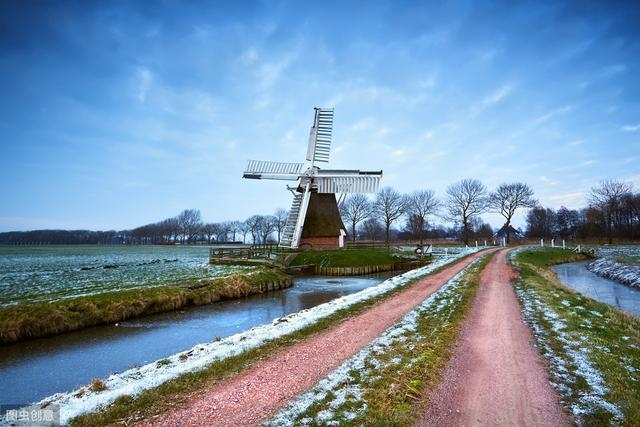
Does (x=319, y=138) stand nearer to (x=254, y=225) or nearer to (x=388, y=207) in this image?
(x=388, y=207)

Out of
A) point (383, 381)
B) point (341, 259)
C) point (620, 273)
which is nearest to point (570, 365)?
point (383, 381)

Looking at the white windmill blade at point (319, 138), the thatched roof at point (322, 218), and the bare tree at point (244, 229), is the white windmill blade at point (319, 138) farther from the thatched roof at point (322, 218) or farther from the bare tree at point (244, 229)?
the bare tree at point (244, 229)

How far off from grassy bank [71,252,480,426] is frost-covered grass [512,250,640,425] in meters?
5.31

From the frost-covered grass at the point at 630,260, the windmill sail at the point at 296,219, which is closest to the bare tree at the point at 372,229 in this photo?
the windmill sail at the point at 296,219

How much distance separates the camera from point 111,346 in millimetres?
9891

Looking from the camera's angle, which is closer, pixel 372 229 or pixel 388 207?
pixel 388 207

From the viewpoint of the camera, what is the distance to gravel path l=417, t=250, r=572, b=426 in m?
4.52

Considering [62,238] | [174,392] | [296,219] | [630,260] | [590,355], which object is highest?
[296,219]

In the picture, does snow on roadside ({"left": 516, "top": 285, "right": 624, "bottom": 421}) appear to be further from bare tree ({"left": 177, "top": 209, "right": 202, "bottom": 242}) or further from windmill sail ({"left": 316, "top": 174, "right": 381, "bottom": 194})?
bare tree ({"left": 177, "top": 209, "right": 202, "bottom": 242})

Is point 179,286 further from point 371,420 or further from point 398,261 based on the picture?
point 398,261

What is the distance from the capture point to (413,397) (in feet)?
16.6

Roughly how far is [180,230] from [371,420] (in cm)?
13298

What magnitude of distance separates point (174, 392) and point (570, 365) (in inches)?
271

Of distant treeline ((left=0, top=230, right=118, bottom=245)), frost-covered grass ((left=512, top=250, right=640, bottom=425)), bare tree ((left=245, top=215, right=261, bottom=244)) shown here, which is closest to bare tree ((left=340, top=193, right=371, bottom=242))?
frost-covered grass ((left=512, top=250, right=640, bottom=425))
